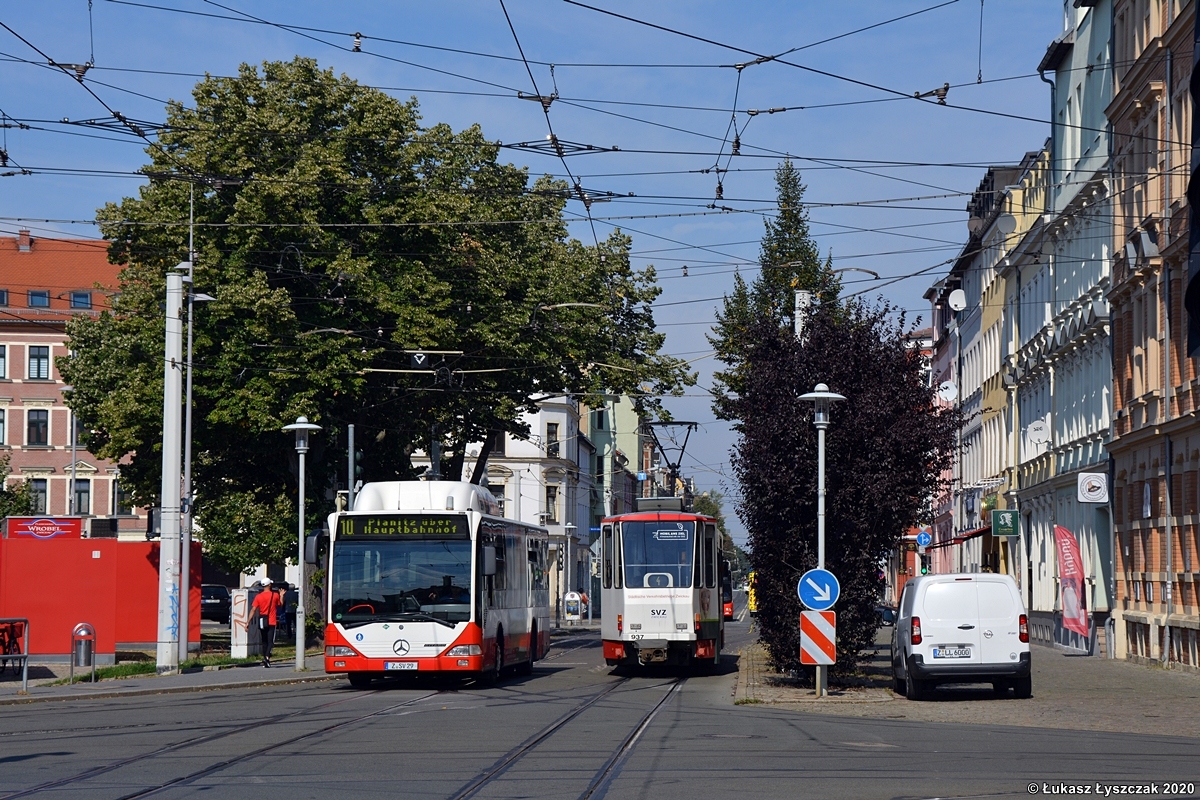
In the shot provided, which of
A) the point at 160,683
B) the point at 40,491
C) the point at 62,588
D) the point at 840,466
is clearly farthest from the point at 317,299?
the point at 40,491

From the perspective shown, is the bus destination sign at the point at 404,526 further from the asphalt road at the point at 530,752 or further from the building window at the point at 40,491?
the building window at the point at 40,491

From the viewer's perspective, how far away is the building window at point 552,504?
314ft

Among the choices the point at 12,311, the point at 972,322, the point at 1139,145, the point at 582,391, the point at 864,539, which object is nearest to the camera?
the point at 864,539

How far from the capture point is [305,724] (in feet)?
66.0

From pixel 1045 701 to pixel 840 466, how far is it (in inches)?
194

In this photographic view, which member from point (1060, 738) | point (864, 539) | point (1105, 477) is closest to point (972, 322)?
point (1105, 477)

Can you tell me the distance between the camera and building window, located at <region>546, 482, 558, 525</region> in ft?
314

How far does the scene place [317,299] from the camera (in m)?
38.6

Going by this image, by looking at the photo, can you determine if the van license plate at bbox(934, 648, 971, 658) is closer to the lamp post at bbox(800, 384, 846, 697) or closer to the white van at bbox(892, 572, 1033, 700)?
the white van at bbox(892, 572, 1033, 700)

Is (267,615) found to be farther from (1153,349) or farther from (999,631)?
(1153,349)

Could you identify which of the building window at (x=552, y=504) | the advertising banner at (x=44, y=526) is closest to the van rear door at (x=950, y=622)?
the advertising banner at (x=44, y=526)

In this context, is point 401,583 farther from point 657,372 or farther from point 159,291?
point 657,372

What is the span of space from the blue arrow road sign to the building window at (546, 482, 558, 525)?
7114 cm

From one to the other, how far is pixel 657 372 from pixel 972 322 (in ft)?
103
